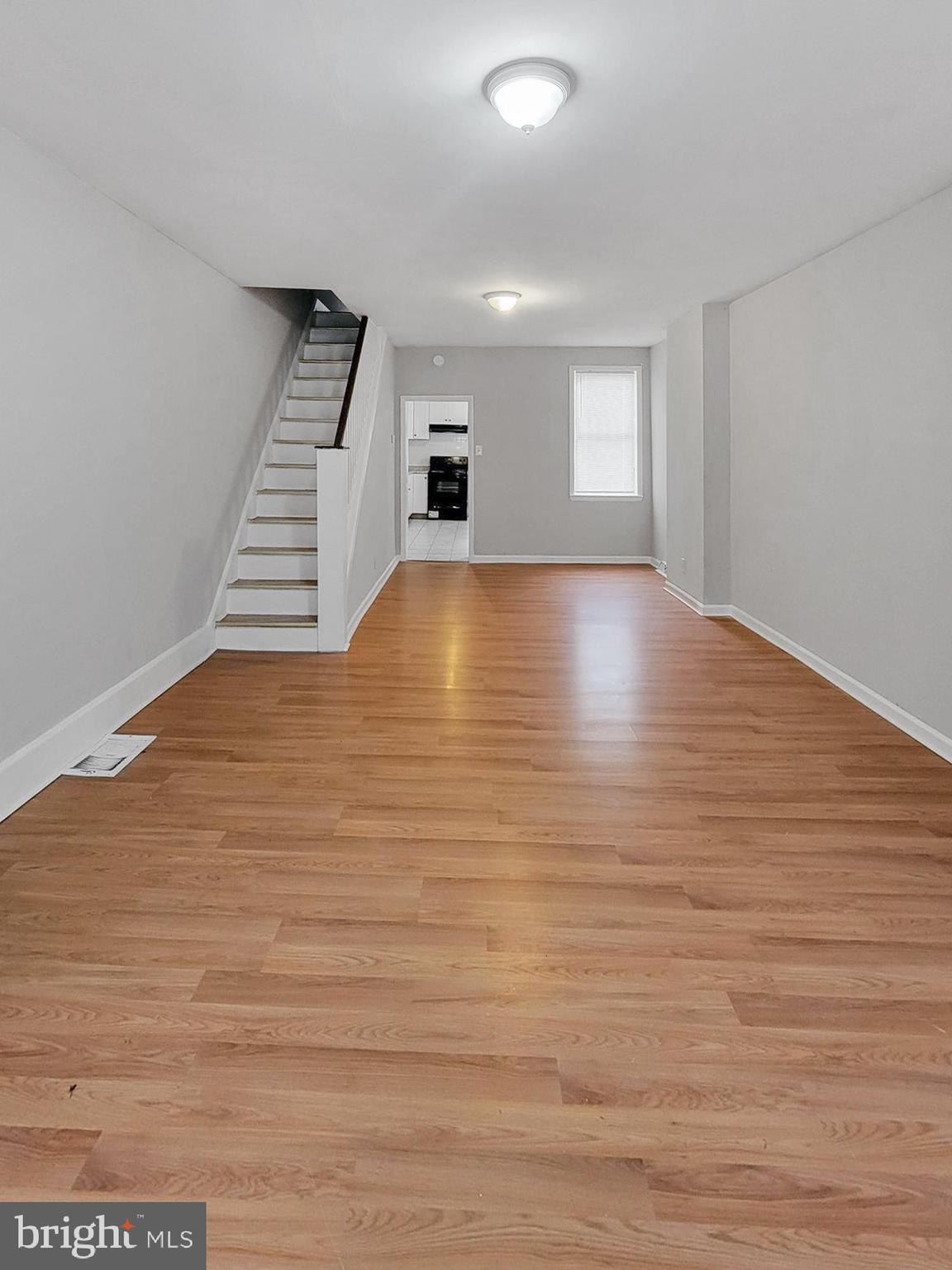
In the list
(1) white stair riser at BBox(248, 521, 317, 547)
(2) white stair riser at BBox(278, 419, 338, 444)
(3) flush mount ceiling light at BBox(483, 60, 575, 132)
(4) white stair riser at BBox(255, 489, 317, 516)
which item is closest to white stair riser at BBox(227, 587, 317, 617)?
(1) white stair riser at BBox(248, 521, 317, 547)

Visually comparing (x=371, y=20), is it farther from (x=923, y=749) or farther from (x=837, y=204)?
(x=923, y=749)

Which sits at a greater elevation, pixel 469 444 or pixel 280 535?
pixel 469 444

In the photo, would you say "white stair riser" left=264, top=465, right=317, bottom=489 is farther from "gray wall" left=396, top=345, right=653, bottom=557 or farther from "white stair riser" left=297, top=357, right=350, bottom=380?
"gray wall" left=396, top=345, right=653, bottom=557

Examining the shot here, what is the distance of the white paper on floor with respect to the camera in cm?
364

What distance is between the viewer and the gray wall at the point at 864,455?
3.98 metres

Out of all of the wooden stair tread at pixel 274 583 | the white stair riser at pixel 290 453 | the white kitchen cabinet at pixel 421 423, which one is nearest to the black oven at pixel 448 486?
the white kitchen cabinet at pixel 421 423

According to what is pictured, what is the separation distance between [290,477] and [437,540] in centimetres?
676

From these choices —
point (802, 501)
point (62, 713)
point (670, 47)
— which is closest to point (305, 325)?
point (802, 501)

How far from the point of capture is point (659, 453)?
1009cm

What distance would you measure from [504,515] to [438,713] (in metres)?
6.37

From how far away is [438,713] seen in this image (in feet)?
14.9

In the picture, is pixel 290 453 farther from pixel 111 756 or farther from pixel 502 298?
pixel 111 756

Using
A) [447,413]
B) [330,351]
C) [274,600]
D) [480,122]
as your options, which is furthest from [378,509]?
[447,413]

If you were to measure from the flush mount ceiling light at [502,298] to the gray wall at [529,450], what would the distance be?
3.27 m
